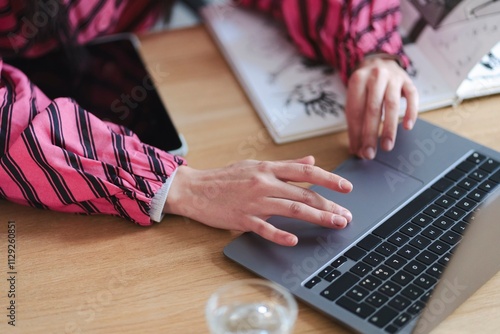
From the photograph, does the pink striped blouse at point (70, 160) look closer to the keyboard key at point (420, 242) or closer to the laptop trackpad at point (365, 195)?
the laptop trackpad at point (365, 195)

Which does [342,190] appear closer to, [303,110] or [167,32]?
[303,110]

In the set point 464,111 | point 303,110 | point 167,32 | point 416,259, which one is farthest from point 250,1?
point 416,259

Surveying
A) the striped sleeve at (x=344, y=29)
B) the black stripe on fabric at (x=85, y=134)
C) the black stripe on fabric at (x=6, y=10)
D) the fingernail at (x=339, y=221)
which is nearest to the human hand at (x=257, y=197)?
the fingernail at (x=339, y=221)

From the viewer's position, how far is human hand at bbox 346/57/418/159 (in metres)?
0.93

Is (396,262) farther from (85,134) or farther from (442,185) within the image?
(85,134)

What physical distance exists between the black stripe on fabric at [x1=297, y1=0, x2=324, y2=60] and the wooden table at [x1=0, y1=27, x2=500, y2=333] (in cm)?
17

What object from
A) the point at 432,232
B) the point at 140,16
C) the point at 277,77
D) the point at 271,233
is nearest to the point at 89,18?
the point at 140,16

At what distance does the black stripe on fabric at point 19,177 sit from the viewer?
0.83 meters

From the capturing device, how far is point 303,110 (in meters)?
1.01

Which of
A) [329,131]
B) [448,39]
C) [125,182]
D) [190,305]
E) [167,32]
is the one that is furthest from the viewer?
Result: [167,32]

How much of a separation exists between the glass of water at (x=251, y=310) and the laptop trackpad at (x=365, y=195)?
15cm

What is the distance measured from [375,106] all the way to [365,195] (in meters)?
0.15

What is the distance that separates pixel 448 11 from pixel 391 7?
0.09 metres

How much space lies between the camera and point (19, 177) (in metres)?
0.83
